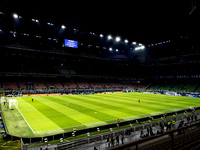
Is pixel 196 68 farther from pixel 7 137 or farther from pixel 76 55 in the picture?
pixel 7 137

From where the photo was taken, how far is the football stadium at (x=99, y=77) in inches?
590

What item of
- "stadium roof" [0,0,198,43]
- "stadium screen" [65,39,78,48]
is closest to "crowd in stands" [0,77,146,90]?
"stadium screen" [65,39,78,48]

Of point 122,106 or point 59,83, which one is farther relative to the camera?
point 59,83

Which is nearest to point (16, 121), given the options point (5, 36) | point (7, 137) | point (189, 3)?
point (7, 137)

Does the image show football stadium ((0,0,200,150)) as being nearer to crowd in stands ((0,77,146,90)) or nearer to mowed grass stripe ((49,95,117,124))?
mowed grass stripe ((49,95,117,124))

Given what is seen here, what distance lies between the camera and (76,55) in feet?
247

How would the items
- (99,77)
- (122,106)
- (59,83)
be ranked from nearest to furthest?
1. (122,106)
2. (59,83)
3. (99,77)

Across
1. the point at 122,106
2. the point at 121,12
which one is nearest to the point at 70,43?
the point at 122,106

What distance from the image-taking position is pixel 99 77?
277ft

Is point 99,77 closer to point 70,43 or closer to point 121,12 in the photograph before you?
point 70,43

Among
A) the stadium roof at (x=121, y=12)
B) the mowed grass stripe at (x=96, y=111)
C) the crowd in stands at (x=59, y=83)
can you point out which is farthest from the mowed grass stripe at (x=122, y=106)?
the crowd in stands at (x=59, y=83)

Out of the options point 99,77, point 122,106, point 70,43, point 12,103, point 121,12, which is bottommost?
point 122,106

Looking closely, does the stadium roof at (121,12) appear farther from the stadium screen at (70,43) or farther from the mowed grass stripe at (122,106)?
the stadium screen at (70,43)

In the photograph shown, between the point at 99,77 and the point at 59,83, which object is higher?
the point at 99,77
